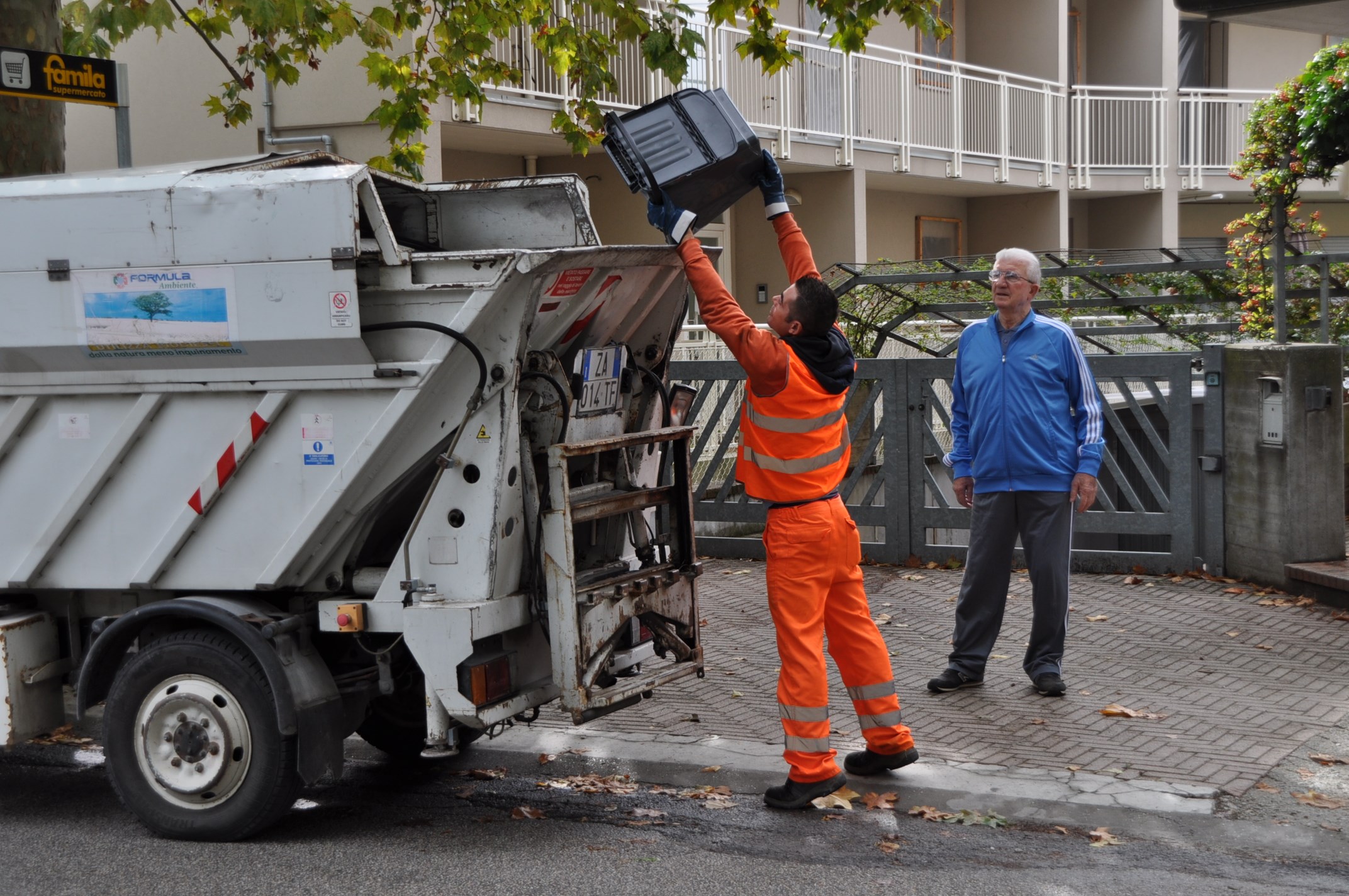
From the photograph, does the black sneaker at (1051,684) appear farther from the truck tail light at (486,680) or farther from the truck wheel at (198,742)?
the truck wheel at (198,742)

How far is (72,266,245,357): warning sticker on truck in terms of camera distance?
5062 millimetres

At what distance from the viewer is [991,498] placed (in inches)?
272

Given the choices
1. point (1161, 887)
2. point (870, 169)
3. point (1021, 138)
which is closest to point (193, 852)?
point (1161, 887)

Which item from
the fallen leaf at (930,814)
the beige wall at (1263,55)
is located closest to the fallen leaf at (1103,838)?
the fallen leaf at (930,814)

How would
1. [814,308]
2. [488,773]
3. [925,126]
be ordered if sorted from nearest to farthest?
[814,308]
[488,773]
[925,126]

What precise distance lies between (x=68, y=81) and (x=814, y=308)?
4.16 m

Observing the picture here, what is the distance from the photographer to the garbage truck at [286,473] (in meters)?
4.96

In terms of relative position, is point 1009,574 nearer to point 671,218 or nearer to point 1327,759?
point 1327,759

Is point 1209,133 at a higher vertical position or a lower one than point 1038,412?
higher

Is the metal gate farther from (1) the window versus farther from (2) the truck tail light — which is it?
(1) the window

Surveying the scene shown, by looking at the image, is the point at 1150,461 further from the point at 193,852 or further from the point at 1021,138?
the point at 1021,138

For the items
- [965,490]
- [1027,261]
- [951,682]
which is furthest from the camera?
[965,490]

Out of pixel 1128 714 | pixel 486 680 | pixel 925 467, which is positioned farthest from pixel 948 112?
pixel 486 680

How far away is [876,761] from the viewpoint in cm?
571
